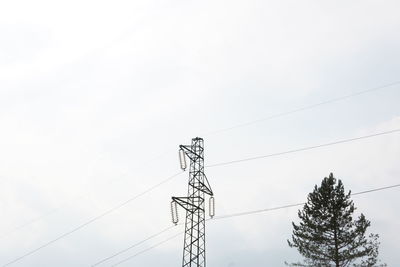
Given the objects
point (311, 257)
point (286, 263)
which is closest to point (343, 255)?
point (311, 257)

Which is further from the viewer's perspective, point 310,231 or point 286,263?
point 286,263

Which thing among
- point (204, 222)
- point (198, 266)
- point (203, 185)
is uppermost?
point (203, 185)

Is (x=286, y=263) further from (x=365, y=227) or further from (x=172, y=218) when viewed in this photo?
(x=172, y=218)

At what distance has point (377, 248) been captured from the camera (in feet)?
181

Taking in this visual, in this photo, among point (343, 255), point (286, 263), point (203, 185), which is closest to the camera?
point (203, 185)

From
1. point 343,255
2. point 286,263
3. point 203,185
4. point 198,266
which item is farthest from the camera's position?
point 286,263

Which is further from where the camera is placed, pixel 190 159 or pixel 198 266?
pixel 190 159

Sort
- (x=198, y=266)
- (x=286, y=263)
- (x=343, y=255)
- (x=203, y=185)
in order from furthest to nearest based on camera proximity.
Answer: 1. (x=286, y=263)
2. (x=343, y=255)
3. (x=203, y=185)
4. (x=198, y=266)

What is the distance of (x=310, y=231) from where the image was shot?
56.8m

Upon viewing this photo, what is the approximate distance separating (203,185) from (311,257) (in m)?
19.0

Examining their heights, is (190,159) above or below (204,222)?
above

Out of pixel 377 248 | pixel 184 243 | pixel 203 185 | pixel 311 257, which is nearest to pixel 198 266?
pixel 184 243

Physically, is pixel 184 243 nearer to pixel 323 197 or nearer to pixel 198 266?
pixel 198 266

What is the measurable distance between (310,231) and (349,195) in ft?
18.4
